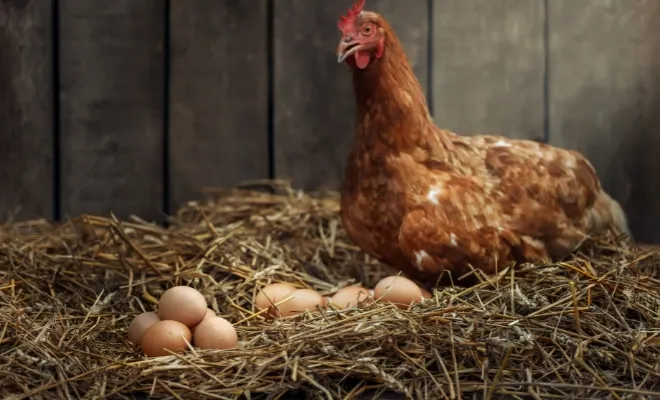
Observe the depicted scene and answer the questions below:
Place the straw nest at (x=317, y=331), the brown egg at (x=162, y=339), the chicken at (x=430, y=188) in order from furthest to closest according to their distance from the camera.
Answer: the chicken at (x=430, y=188), the brown egg at (x=162, y=339), the straw nest at (x=317, y=331)

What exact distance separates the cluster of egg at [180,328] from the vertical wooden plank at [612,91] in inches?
54.5

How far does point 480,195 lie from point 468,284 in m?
0.21

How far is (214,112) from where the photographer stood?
104 inches

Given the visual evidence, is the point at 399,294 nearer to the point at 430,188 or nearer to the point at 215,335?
the point at 430,188

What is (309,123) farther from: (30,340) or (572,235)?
(30,340)

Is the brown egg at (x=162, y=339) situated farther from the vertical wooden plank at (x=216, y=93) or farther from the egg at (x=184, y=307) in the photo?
the vertical wooden plank at (x=216, y=93)

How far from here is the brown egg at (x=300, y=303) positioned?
184 cm

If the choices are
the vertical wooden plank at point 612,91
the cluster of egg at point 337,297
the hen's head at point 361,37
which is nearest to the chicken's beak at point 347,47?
the hen's head at point 361,37

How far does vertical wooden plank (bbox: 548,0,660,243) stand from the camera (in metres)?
2.62

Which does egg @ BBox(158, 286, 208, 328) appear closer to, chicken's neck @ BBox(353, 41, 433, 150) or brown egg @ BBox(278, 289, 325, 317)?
brown egg @ BBox(278, 289, 325, 317)

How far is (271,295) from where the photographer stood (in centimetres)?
190

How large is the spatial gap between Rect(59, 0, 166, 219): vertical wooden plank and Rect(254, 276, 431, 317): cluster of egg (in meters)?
0.88

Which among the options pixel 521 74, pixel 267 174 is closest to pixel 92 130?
pixel 267 174

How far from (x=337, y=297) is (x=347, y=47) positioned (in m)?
0.56
